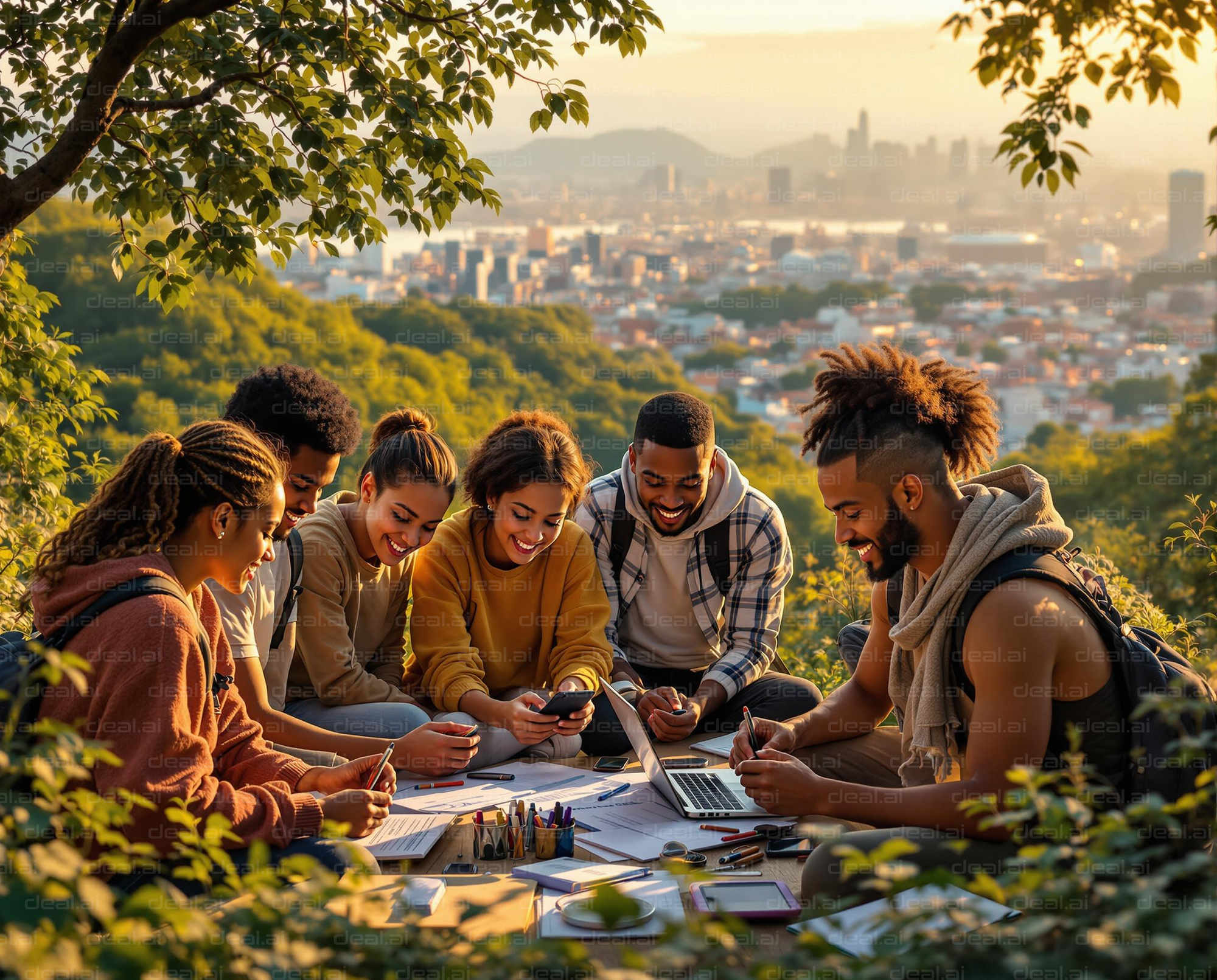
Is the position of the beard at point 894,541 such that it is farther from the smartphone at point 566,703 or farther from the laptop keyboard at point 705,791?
the smartphone at point 566,703

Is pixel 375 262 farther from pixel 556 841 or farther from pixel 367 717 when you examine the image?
pixel 556 841

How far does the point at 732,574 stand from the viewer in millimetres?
4617

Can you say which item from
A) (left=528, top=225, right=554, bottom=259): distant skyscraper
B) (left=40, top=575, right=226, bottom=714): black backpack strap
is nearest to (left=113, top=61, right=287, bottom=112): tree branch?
(left=40, top=575, right=226, bottom=714): black backpack strap

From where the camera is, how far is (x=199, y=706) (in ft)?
8.44

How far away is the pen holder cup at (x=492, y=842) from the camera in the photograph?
2.95 metres

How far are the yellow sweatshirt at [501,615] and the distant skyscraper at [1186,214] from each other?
65892 mm

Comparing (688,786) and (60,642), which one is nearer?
(60,642)

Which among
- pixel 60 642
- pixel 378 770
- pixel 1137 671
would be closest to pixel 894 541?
pixel 1137 671

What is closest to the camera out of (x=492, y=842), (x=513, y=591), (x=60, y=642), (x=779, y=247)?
(x=60, y=642)

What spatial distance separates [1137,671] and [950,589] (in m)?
0.46

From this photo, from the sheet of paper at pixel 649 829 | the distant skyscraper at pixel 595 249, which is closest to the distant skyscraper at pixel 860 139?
the distant skyscraper at pixel 595 249

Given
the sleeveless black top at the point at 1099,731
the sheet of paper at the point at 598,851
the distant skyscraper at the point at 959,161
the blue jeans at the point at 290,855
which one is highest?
the distant skyscraper at the point at 959,161

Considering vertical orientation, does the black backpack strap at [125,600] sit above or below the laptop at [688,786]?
above

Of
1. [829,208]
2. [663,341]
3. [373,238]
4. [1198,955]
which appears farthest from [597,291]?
[1198,955]
